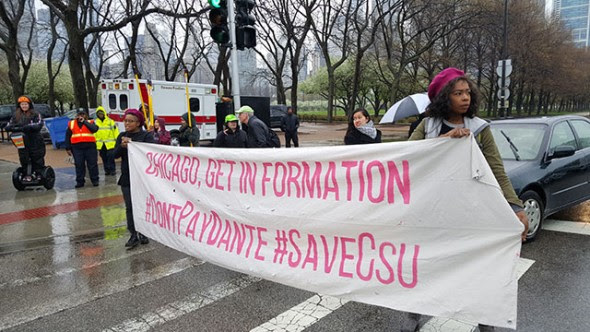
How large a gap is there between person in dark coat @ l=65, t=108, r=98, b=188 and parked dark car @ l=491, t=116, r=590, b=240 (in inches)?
331

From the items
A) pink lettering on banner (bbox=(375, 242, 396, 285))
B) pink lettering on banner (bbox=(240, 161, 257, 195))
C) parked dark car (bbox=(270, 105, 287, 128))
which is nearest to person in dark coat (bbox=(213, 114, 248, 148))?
pink lettering on banner (bbox=(240, 161, 257, 195))

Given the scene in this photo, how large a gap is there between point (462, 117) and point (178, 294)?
2.99 m

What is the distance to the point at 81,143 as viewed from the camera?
32.3 feet

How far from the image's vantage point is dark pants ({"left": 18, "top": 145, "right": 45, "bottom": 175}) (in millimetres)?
9047

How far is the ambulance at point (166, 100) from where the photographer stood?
16594mm

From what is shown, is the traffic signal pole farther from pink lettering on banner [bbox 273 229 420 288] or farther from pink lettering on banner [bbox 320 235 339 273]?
pink lettering on banner [bbox 320 235 339 273]

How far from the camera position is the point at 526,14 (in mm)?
35438

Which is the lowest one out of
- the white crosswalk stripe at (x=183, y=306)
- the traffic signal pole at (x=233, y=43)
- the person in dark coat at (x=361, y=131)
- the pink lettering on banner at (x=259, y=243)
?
the white crosswalk stripe at (x=183, y=306)

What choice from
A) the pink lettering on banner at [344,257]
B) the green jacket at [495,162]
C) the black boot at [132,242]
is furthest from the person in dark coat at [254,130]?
the green jacket at [495,162]

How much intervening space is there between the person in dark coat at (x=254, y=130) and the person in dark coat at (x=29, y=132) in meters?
4.66

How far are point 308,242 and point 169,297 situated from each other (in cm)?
167

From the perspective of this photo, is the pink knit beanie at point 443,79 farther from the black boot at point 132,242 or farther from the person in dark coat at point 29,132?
the person in dark coat at point 29,132

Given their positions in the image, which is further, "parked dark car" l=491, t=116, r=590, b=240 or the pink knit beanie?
"parked dark car" l=491, t=116, r=590, b=240

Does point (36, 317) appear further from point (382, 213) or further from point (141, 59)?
point (141, 59)
